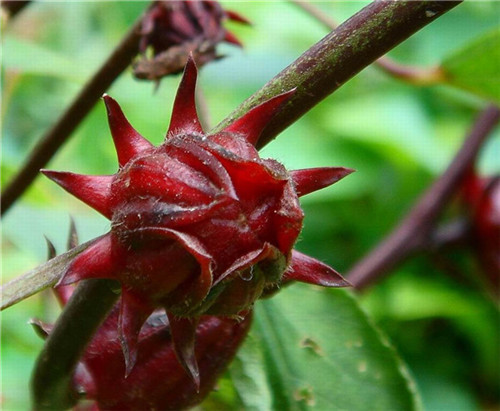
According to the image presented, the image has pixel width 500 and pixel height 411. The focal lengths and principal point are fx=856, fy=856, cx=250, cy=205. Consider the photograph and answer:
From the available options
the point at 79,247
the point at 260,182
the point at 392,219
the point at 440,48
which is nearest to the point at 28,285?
the point at 79,247

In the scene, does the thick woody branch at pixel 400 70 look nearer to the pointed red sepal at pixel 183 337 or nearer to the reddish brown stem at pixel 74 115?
the reddish brown stem at pixel 74 115

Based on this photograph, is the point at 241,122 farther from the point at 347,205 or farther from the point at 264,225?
the point at 347,205

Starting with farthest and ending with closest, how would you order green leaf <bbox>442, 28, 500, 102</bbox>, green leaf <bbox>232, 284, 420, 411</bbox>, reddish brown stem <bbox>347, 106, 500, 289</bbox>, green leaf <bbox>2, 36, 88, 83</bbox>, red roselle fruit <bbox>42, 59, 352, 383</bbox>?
reddish brown stem <bbox>347, 106, 500, 289</bbox>
green leaf <bbox>2, 36, 88, 83</bbox>
green leaf <bbox>442, 28, 500, 102</bbox>
green leaf <bbox>232, 284, 420, 411</bbox>
red roselle fruit <bbox>42, 59, 352, 383</bbox>

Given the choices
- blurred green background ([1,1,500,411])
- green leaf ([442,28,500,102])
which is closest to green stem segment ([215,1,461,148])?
green leaf ([442,28,500,102])

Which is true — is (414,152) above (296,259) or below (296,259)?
below

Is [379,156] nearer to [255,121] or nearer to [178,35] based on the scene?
[178,35]

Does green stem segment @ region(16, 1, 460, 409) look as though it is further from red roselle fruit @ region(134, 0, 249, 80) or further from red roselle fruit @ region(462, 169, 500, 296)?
A: red roselle fruit @ region(462, 169, 500, 296)
